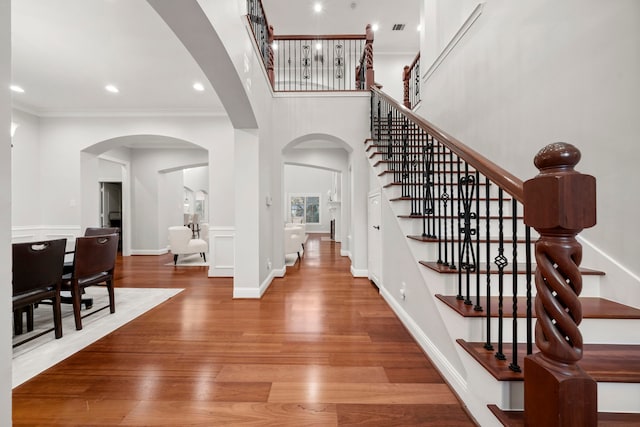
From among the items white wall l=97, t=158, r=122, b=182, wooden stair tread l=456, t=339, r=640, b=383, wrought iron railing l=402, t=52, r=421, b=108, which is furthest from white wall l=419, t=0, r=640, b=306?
white wall l=97, t=158, r=122, b=182

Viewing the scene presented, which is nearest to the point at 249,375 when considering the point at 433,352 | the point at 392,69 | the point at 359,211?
the point at 433,352

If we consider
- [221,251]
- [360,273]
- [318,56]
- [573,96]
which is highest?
[318,56]

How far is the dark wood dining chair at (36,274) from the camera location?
2.12 metres

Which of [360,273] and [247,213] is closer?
[247,213]

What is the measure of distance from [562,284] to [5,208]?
1.72 m

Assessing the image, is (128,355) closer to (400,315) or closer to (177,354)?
(177,354)

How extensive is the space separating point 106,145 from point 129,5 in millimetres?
3663

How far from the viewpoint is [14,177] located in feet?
16.0

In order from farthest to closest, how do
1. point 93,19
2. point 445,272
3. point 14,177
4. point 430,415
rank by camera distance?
point 14,177 → point 93,19 → point 445,272 → point 430,415

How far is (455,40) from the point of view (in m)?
3.45

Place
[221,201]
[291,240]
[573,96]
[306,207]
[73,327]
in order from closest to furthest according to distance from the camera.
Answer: [573,96] < [73,327] < [221,201] < [291,240] < [306,207]

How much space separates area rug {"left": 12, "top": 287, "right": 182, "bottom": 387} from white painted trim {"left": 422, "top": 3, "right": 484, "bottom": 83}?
4.88m

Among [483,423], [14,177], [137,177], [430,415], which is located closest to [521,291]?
[483,423]

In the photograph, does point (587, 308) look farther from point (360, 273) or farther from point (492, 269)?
point (360, 273)
